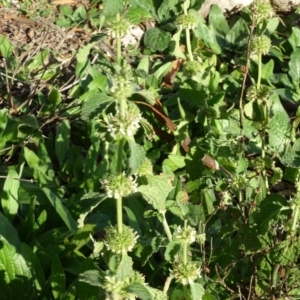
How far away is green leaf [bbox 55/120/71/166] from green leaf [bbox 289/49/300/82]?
1.32 meters

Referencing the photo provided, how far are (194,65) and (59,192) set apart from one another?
0.85 m

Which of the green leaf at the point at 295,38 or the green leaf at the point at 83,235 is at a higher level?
the green leaf at the point at 295,38

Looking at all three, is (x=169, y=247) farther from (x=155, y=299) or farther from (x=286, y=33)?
(x=286, y=33)

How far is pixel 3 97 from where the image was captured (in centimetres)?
363

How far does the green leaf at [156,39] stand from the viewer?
409 centimetres

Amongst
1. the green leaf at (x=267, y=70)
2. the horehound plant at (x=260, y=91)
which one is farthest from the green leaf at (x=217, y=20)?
the horehound plant at (x=260, y=91)

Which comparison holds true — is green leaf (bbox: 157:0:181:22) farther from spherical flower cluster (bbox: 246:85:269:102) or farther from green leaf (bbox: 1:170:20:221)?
green leaf (bbox: 1:170:20:221)

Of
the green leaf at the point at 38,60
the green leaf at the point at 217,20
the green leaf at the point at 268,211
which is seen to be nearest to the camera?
the green leaf at the point at 268,211

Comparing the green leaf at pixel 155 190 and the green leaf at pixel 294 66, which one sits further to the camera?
the green leaf at pixel 294 66

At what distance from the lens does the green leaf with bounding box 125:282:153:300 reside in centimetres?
178

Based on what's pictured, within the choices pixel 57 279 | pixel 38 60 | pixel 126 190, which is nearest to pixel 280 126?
pixel 126 190

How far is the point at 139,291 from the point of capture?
1.79 metres

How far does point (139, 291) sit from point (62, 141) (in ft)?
5.25

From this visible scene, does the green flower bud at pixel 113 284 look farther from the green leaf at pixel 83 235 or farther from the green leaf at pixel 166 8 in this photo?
the green leaf at pixel 166 8
